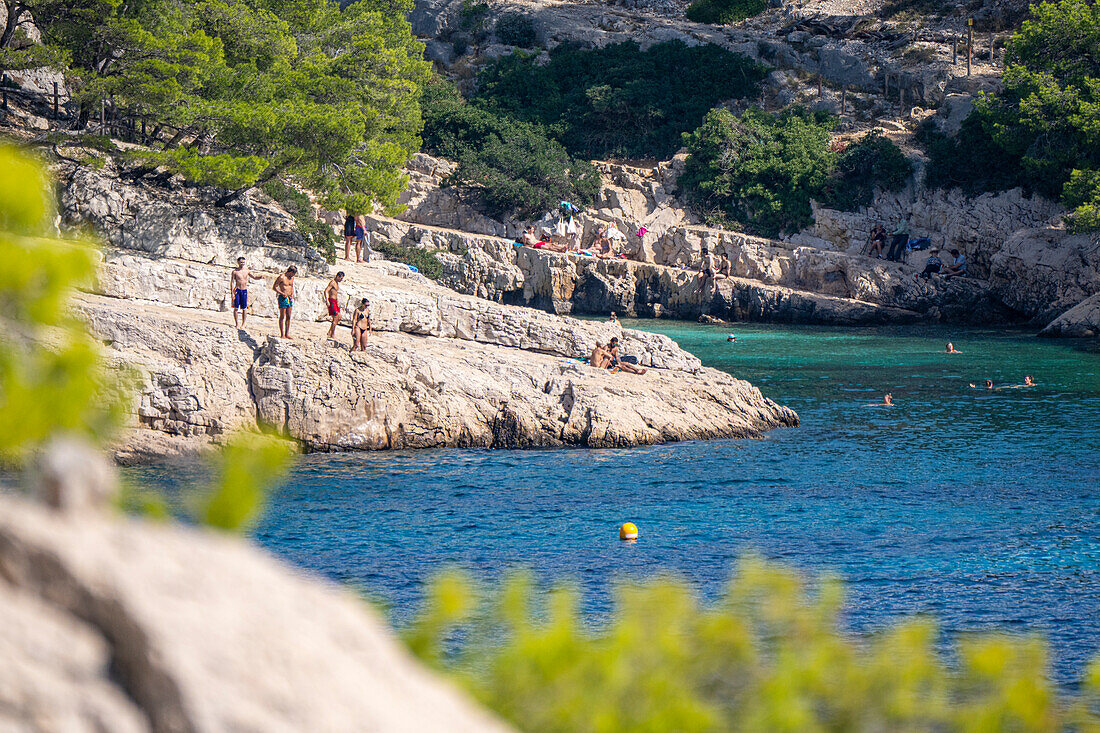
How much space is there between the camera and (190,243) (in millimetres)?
25453

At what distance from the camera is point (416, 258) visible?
43094mm

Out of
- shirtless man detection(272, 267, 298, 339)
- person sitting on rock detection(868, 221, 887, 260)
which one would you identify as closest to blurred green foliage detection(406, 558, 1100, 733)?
shirtless man detection(272, 267, 298, 339)

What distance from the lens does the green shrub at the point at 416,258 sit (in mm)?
42594

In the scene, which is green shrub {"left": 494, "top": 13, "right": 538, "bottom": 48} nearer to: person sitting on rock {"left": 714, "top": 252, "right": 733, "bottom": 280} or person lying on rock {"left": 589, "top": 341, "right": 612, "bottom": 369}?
person sitting on rock {"left": 714, "top": 252, "right": 733, "bottom": 280}

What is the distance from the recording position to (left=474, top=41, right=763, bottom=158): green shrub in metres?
58.2

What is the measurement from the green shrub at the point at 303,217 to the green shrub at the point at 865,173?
28.8 metres

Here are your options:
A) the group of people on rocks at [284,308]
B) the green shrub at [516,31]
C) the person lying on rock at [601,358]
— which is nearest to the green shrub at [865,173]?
the green shrub at [516,31]

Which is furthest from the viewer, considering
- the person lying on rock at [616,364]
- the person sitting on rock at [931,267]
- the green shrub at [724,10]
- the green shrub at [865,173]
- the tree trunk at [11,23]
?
the green shrub at [724,10]

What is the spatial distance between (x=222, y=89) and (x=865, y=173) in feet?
115

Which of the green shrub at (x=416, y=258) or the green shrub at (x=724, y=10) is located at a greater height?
the green shrub at (x=724, y=10)

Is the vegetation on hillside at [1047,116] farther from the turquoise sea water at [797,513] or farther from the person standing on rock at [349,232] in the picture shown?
the person standing on rock at [349,232]

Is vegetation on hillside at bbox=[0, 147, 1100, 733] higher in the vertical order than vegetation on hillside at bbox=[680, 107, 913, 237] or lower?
lower

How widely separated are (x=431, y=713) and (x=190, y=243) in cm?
2439

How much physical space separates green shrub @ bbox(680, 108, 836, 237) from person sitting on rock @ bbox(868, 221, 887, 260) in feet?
11.3
